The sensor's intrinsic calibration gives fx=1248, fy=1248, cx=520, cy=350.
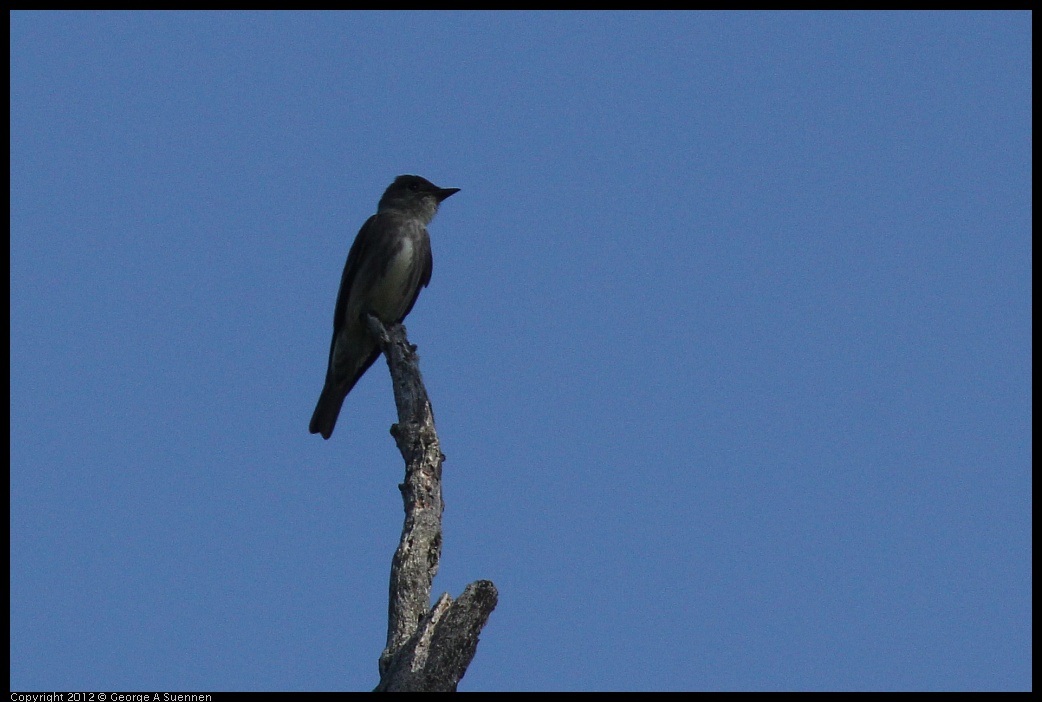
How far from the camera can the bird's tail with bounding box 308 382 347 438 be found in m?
9.83

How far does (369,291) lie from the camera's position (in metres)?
10.3

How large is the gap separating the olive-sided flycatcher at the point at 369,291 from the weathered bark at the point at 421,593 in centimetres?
Result: 290

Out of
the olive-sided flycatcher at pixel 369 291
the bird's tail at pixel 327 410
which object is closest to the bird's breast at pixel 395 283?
the olive-sided flycatcher at pixel 369 291

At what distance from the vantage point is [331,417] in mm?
9930

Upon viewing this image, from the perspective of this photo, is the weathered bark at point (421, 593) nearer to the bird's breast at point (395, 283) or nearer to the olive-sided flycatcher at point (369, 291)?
the olive-sided flycatcher at point (369, 291)

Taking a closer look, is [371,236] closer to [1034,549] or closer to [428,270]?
[428,270]

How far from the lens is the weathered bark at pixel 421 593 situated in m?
5.46

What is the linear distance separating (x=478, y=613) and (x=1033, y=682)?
3.12 metres

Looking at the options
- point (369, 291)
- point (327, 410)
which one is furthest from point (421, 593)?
point (369, 291)

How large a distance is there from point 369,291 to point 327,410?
3.48ft

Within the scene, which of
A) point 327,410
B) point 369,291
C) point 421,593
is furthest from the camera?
point 369,291

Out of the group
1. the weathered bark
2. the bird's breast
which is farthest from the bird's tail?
the weathered bark

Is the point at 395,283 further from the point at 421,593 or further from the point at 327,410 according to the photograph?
the point at 421,593
